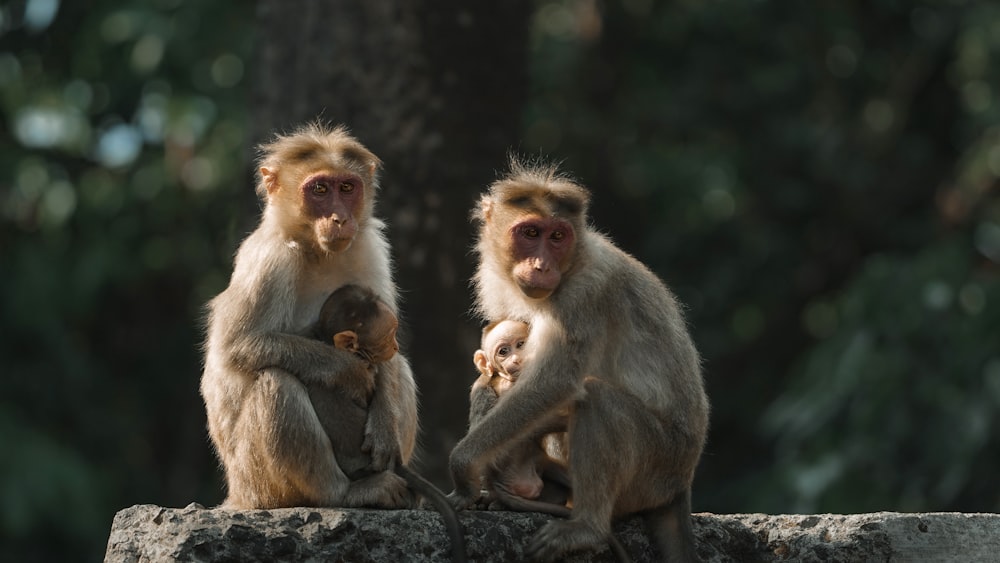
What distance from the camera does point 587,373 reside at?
6777 mm

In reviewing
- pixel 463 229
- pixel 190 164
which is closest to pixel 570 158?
pixel 190 164

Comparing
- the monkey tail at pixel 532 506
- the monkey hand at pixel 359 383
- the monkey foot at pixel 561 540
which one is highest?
the monkey hand at pixel 359 383

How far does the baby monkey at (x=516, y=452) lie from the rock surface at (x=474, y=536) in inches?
7.6

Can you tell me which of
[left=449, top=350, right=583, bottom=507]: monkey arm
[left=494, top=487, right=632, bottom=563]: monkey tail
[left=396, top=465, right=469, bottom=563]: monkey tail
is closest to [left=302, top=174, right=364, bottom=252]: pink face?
[left=449, top=350, right=583, bottom=507]: monkey arm

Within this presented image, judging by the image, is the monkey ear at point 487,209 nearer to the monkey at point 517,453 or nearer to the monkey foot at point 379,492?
the monkey at point 517,453

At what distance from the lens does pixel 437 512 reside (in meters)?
6.28

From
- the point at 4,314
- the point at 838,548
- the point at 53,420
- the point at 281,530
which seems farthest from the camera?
the point at 53,420

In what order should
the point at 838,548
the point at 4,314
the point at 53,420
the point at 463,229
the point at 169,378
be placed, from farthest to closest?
the point at 169,378
the point at 53,420
the point at 4,314
the point at 463,229
the point at 838,548

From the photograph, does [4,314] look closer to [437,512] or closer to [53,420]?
[53,420]

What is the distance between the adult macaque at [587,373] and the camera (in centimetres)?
649

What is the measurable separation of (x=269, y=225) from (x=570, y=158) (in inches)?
452

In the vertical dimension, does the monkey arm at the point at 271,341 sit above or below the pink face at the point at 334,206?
below

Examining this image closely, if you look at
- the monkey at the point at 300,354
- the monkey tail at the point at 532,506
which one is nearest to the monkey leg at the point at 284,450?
the monkey at the point at 300,354

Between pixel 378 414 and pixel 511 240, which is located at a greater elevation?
pixel 511 240
